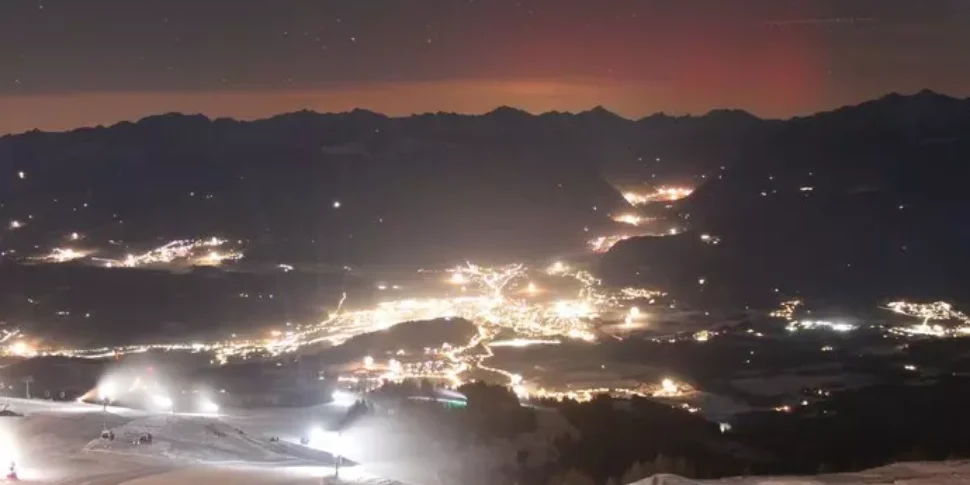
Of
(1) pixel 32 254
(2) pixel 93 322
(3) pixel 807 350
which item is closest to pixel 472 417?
(3) pixel 807 350

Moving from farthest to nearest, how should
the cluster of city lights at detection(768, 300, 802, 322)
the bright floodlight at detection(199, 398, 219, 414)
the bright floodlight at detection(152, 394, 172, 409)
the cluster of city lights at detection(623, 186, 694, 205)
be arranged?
1. the cluster of city lights at detection(623, 186, 694, 205)
2. the cluster of city lights at detection(768, 300, 802, 322)
3. the bright floodlight at detection(152, 394, 172, 409)
4. the bright floodlight at detection(199, 398, 219, 414)

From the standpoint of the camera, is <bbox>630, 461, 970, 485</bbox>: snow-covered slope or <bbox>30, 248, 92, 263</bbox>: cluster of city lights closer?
<bbox>630, 461, 970, 485</bbox>: snow-covered slope

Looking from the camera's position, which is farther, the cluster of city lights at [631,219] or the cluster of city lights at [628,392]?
the cluster of city lights at [631,219]

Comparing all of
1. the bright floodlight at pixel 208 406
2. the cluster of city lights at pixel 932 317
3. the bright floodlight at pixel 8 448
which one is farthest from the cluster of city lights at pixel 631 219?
the bright floodlight at pixel 8 448

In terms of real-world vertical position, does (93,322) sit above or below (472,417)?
above

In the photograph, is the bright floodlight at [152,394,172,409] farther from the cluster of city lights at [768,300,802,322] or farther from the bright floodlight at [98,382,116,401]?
the cluster of city lights at [768,300,802,322]

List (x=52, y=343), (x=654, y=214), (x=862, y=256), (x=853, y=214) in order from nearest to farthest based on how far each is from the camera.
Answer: (x=52, y=343), (x=862, y=256), (x=853, y=214), (x=654, y=214)

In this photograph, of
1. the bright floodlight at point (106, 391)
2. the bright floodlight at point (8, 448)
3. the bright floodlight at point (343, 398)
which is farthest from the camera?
the bright floodlight at point (106, 391)

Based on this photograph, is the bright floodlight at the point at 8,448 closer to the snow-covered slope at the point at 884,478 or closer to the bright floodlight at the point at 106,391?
the snow-covered slope at the point at 884,478

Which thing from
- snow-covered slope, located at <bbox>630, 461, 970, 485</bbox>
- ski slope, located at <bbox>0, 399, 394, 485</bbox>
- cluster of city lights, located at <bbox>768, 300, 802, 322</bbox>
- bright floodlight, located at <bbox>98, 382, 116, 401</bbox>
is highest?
cluster of city lights, located at <bbox>768, 300, 802, 322</bbox>

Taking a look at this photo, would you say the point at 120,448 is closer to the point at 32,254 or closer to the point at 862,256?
the point at 862,256

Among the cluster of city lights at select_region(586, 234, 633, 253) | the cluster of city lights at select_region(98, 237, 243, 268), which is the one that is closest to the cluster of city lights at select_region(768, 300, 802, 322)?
the cluster of city lights at select_region(586, 234, 633, 253)
